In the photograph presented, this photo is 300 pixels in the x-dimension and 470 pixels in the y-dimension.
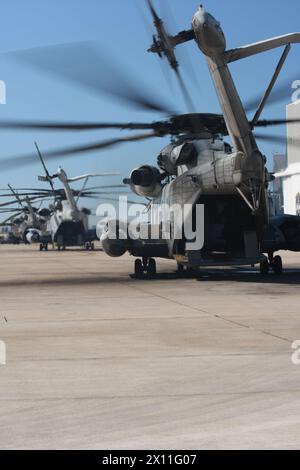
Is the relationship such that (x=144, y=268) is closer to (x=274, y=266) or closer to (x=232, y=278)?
(x=232, y=278)

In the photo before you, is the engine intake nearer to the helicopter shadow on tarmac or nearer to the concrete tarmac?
the helicopter shadow on tarmac

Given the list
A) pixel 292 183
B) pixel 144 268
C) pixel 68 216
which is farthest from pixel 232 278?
pixel 292 183

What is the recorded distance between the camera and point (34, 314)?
12594mm

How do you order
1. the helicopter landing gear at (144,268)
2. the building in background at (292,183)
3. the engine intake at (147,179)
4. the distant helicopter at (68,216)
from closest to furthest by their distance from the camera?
the engine intake at (147,179), the helicopter landing gear at (144,268), the distant helicopter at (68,216), the building in background at (292,183)

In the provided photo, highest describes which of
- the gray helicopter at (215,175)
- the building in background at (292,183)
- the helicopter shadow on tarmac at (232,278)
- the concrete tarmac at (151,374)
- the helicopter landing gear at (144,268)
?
the building in background at (292,183)

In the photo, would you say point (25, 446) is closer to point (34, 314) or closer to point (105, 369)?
point (105, 369)

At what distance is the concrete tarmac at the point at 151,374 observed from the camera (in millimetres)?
5207

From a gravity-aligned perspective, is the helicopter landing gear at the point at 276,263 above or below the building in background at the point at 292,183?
below

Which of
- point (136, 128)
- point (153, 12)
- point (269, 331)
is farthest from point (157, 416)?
point (136, 128)

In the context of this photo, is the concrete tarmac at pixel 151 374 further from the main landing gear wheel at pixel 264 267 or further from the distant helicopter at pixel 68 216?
the distant helicopter at pixel 68 216

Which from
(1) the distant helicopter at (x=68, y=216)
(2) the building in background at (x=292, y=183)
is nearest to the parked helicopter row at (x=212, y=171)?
(1) the distant helicopter at (x=68, y=216)

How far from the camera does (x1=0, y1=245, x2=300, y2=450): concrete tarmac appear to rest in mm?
5207

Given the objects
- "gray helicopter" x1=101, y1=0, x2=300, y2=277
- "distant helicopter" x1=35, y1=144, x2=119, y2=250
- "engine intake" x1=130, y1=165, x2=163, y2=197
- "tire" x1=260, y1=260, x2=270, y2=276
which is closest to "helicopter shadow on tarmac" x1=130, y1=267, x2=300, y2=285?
"tire" x1=260, y1=260, x2=270, y2=276
